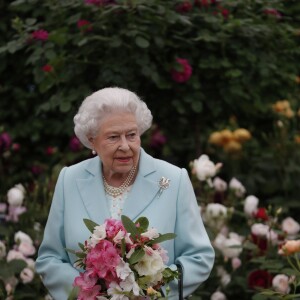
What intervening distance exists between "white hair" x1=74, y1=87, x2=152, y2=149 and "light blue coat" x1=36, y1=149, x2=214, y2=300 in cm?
16

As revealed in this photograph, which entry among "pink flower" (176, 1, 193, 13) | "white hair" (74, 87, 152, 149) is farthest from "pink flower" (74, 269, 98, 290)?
"pink flower" (176, 1, 193, 13)

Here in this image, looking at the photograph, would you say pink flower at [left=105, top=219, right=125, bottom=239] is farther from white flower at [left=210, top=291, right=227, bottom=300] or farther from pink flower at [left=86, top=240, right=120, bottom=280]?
white flower at [left=210, top=291, right=227, bottom=300]

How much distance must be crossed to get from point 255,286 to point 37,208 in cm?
116

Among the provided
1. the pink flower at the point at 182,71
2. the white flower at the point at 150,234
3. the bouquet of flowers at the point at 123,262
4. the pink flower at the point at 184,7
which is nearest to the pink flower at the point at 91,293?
the bouquet of flowers at the point at 123,262

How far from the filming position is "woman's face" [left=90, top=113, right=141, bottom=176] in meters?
2.88

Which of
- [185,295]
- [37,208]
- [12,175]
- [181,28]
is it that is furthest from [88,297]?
[12,175]

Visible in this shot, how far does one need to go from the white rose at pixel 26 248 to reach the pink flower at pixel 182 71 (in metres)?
1.17

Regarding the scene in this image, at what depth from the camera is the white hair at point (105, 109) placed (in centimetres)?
289

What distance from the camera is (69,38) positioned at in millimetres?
4461

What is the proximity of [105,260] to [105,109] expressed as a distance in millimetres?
532

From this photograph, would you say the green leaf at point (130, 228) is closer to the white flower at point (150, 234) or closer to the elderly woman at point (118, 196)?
the white flower at point (150, 234)

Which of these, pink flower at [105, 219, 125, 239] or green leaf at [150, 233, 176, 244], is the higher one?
pink flower at [105, 219, 125, 239]

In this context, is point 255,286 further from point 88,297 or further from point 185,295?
point 88,297

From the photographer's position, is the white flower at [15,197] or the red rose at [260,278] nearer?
the red rose at [260,278]
